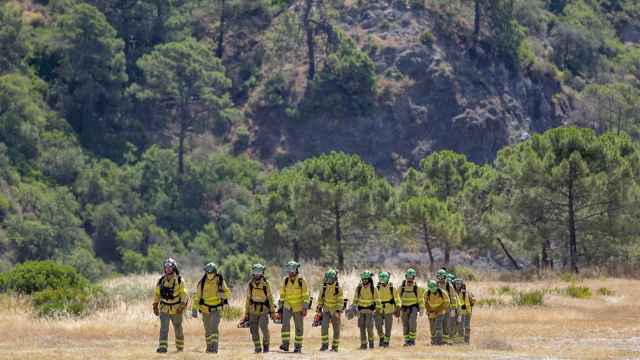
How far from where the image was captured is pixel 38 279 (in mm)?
54188

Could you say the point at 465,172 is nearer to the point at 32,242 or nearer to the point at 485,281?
the point at 485,281

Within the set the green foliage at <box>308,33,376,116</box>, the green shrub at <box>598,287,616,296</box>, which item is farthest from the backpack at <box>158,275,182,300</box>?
the green foliage at <box>308,33,376,116</box>

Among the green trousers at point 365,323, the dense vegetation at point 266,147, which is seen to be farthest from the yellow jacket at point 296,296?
the dense vegetation at point 266,147

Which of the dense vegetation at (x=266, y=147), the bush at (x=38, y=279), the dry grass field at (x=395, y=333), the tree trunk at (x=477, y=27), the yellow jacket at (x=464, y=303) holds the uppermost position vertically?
the tree trunk at (x=477, y=27)

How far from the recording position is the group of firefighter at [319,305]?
33.2m

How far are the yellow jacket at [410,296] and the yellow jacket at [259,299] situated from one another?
4.52m

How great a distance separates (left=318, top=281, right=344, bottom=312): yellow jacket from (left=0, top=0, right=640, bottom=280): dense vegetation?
38.1 m

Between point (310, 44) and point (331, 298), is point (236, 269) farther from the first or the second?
point (310, 44)

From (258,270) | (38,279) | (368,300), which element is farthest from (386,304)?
(38,279)

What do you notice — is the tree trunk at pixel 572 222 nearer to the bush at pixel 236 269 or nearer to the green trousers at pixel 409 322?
the bush at pixel 236 269

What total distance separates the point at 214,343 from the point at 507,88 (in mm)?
103328

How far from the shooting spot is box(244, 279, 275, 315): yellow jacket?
Answer: 111 ft

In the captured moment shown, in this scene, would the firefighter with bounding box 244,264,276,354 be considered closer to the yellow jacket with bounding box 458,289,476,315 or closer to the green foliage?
the yellow jacket with bounding box 458,289,476,315

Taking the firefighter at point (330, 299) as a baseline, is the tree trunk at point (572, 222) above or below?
above
